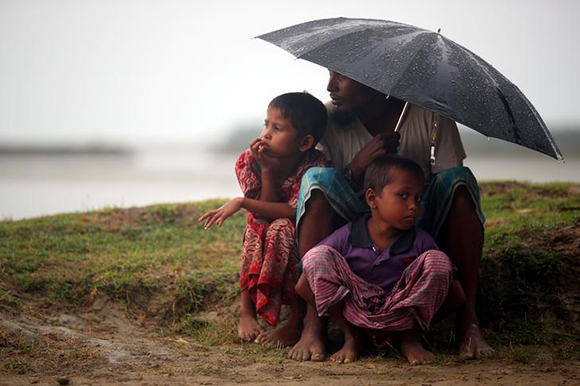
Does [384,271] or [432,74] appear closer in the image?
[432,74]

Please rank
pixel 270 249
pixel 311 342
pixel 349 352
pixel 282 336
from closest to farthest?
pixel 349 352
pixel 311 342
pixel 282 336
pixel 270 249

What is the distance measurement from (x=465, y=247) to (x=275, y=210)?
117 cm

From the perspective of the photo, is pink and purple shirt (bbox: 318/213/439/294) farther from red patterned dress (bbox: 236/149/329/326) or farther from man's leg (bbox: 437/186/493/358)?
red patterned dress (bbox: 236/149/329/326)

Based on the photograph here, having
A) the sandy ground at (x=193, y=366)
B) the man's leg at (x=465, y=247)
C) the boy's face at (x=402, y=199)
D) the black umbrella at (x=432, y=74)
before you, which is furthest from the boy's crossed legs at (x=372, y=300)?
the black umbrella at (x=432, y=74)

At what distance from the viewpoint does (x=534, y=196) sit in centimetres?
723

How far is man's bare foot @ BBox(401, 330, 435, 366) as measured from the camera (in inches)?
145

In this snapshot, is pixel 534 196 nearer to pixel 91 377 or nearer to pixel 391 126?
pixel 391 126

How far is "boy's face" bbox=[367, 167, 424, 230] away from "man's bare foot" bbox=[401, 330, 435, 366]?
60 cm

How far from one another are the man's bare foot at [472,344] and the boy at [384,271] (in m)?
0.24

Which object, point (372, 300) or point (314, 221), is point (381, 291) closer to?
point (372, 300)

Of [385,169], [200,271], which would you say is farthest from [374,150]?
[200,271]

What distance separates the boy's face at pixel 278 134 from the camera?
14.2 ft

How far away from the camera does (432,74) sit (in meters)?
Result: 3.66

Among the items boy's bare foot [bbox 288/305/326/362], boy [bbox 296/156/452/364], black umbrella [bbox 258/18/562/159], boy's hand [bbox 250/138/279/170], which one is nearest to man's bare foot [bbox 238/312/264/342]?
boy's bare foot [bbox 288/305/326/362]
